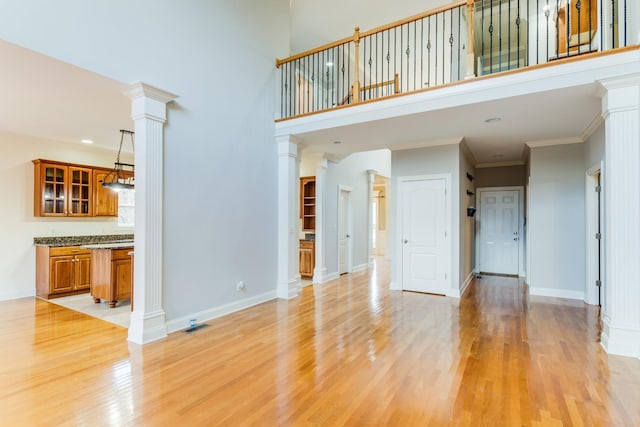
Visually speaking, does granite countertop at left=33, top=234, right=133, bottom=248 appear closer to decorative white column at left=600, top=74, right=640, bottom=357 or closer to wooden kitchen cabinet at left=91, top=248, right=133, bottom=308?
wooden kitchen cabinet at left=91, top=248, right=133, bottom=308

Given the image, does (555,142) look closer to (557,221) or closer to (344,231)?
(557,221)

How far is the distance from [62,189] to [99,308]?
239cm

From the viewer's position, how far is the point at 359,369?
2.67 meters

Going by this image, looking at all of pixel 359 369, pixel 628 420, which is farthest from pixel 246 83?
pixel 628 420

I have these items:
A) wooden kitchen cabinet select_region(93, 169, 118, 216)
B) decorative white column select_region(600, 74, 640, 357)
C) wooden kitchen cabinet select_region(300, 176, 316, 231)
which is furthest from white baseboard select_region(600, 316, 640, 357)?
wooden kitchen cabinet select_region(93, 169, 118, 216)

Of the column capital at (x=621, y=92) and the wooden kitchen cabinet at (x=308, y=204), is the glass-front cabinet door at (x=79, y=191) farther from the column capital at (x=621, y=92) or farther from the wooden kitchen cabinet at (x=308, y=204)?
the column capital at (x=621, y=92)

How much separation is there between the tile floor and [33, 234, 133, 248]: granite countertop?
0.88 metres

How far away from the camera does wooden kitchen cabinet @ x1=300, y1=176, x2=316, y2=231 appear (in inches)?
280

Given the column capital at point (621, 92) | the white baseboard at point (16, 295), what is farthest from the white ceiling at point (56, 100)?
the column capital at point (621, 92)

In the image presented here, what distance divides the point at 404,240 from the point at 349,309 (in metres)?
1.81

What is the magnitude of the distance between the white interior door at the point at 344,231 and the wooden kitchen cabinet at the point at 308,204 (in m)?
0.59

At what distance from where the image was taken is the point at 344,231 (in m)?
7.34

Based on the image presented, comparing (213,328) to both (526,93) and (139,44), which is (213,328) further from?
(526,93)

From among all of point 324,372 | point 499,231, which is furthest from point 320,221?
point 499,231
